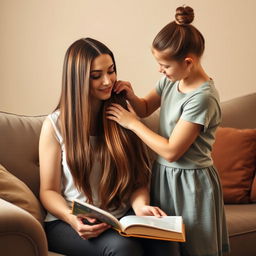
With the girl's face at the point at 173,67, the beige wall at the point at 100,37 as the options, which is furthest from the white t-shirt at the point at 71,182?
the beige wall at the point at 100,37

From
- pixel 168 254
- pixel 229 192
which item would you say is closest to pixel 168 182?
pixel 168 254

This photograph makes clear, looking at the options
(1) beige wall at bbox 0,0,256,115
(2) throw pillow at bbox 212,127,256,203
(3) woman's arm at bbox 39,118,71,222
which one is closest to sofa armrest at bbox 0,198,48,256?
(3) woman's arm at bbox 39,118,71,222

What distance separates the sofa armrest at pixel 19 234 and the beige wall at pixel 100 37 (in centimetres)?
170

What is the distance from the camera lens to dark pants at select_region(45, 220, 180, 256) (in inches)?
65.6

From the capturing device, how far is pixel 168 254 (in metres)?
1.73

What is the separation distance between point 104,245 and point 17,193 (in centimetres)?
35

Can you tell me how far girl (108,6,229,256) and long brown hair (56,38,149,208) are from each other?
0.33ft

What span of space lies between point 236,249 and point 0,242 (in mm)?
1108

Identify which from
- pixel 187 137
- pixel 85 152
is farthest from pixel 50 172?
pixel 187 137

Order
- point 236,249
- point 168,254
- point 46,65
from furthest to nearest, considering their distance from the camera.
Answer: point 46,65 → point 236,249 → point 168,254

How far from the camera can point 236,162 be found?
254cm

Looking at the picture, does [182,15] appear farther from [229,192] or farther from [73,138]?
[229,192]

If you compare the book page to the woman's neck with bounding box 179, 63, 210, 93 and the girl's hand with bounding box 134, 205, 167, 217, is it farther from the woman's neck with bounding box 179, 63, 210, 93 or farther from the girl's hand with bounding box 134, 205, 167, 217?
the woman's neck with bounding box 179, 63, 210, 93

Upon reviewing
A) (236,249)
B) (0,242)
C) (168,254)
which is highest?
(0,242)
